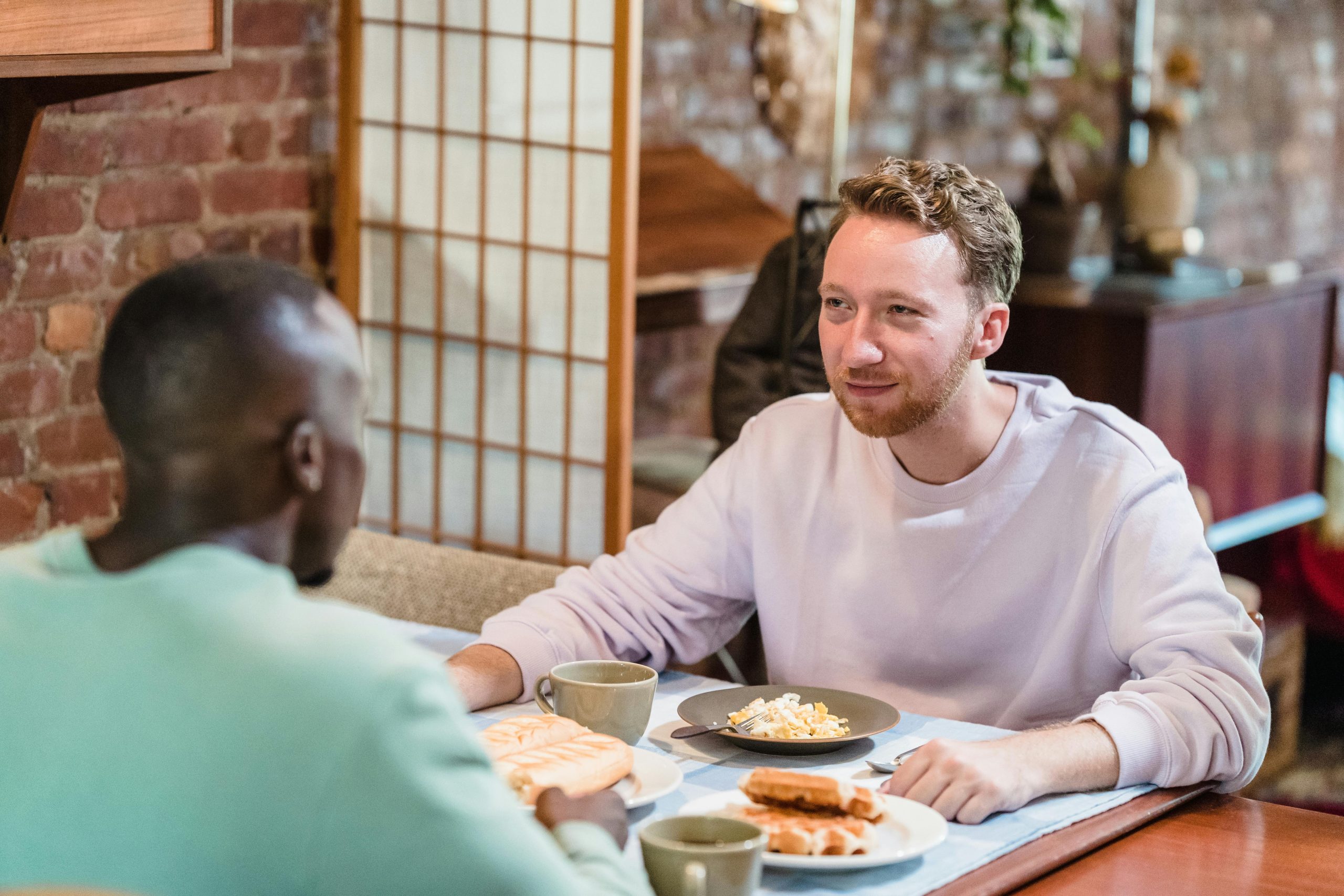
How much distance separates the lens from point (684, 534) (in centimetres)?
196

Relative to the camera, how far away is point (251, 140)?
2711mm

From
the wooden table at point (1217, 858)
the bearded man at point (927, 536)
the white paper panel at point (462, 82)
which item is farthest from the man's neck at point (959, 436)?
the white paper panel at point (462, 82)

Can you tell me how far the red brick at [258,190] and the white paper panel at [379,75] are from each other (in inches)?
6.6

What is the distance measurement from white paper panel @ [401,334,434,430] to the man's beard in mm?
1246

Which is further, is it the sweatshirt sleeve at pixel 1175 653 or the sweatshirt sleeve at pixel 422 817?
the sweatshirt sleeve at pixel 1175 653

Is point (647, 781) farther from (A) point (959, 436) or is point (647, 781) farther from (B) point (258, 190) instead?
(B) point (258, 190)

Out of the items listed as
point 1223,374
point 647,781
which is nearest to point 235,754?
point 647,781

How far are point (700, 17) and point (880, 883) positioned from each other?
11.2ft

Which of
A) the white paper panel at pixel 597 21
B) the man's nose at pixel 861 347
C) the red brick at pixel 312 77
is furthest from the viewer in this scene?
the red brick at pixel 312 77

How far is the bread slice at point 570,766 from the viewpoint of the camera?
4.25 ft

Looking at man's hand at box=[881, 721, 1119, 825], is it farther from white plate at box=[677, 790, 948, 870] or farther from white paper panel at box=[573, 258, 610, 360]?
white paper panel at box=[573, 258, 610, 360]

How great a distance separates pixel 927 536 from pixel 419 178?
4.48 ft

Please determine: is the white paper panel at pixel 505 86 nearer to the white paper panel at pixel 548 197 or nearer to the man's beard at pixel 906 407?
the white paper panel at pixel 548 197

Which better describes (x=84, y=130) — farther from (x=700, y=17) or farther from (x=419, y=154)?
(x=700, y=17)
